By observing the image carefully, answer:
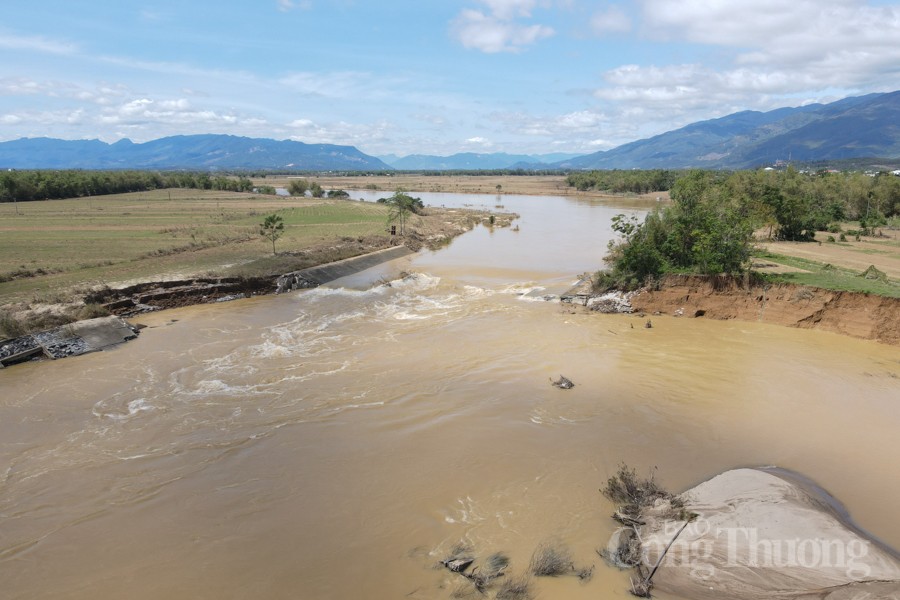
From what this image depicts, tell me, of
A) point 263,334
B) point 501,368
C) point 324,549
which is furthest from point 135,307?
point 324,549

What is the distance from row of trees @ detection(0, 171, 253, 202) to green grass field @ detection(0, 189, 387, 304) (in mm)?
3490

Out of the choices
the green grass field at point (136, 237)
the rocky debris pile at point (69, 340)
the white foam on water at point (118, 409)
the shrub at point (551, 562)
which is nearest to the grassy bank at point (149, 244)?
the green grass field at point (136, 237)

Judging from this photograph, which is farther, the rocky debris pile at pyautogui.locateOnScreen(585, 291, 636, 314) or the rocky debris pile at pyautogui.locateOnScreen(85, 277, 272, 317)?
the rocky debris pile at pyautogui.locateOnScreen(585, 291, 636, 314)

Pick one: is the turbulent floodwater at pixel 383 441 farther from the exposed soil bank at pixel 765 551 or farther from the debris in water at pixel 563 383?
the exposed soil bank at pixel 765 551

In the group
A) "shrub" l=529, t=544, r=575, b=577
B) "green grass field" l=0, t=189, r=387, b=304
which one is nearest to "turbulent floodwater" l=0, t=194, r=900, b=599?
"shrub" l=529, t=544, r=575, b=577

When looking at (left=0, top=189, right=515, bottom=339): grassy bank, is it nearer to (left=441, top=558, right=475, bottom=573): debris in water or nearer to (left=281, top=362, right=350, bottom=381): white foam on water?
→ (left=281, top=362, right=350, bottom=381): white foam on water

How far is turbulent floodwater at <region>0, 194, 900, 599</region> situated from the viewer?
8.85m

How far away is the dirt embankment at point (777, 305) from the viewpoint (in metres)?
19.9

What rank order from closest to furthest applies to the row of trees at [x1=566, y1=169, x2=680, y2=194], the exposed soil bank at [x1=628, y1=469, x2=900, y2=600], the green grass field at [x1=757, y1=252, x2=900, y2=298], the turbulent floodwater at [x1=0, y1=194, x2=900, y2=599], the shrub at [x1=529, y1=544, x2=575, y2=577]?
the exposed soil bank at [x1=628, y1=469, x2=900, y2=600] → the shrub at [x1=529, y1=544, x2=575, y2=577] → the turbulent floodwater at [x1=0, y1=194, x2=900, y2=599] → the green grass field at [x1=757, y1=252, x2=900, y2=298] → the row of trees at [x1=566, y1=169, x2=680, y2=194]

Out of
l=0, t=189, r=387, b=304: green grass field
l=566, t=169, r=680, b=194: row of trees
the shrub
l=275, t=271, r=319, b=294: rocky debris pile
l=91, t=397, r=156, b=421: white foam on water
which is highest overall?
l=566, t=169, r=680, b=194: row of trees

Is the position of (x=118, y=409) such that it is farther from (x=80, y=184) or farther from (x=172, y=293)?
(x=80, y=184)

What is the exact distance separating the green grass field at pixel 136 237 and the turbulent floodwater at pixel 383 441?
6750 millimetres

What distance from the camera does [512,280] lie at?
105ft

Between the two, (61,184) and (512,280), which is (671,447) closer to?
(512,280)
